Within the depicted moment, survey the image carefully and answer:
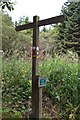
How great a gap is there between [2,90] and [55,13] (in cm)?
97

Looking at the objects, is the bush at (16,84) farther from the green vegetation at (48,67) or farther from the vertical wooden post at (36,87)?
the vertical wooden post at (36,87)

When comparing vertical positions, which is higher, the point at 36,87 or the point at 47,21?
the point at 47,21

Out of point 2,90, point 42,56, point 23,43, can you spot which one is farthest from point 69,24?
point 2,90

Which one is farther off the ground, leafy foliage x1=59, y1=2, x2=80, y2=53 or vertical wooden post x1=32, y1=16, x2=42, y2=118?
leafy foliage x1=59, y1=2, x2=80, y2=53

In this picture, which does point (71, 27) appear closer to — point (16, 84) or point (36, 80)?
point (36, 80)

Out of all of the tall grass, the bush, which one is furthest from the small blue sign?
the bush

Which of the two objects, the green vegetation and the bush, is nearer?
the green vegetation

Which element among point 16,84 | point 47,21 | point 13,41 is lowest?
point 16,84

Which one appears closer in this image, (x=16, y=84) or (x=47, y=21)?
(x=47, y=21)

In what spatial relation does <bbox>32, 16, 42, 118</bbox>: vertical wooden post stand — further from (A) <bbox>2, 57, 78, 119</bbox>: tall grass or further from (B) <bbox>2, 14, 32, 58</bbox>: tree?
(B) <bbox>2, 14, 32, 58</bbox>: tree

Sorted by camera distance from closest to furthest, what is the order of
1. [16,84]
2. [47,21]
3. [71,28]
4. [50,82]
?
1. [47,21]
2. [71,28]
3. [50,82]
4. [16,84]

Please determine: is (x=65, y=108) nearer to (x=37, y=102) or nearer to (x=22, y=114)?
(x=37, y=102)

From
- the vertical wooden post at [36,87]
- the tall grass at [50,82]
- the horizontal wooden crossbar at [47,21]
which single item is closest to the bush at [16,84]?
the tall grass at [50,82]

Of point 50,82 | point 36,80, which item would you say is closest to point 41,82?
point 36,80
